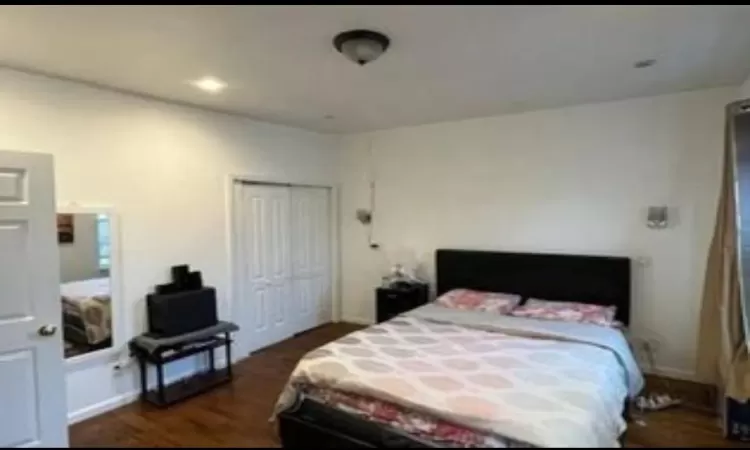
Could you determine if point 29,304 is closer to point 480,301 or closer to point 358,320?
point 480,301

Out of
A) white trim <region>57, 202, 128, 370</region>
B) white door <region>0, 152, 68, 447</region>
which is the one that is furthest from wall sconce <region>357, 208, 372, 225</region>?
white door <region>0, 152, 68, 447</region>

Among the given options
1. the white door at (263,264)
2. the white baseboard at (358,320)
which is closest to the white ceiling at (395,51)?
the white door at (263,264)

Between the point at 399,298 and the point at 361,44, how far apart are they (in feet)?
10.2

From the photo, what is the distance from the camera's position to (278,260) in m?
5.20

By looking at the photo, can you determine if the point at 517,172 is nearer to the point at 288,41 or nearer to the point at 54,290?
the point at 288,41

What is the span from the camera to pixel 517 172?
464 cm

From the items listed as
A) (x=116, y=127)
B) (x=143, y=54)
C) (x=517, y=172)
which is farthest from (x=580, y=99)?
(x=116, y=127)

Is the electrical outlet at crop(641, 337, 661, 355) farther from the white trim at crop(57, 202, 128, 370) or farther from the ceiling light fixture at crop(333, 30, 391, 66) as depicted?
the white trim at crop(57, 202, 128, 370)

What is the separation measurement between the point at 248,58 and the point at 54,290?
183 cm

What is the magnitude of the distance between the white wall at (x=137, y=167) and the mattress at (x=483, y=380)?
170cm

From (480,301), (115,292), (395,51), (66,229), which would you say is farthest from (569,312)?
(66,229)

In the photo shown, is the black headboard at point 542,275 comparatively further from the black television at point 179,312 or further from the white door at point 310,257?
the black television at point 179,312

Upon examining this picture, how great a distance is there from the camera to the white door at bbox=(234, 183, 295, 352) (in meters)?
4.73

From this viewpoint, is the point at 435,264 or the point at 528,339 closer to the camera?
the point at 528,339
